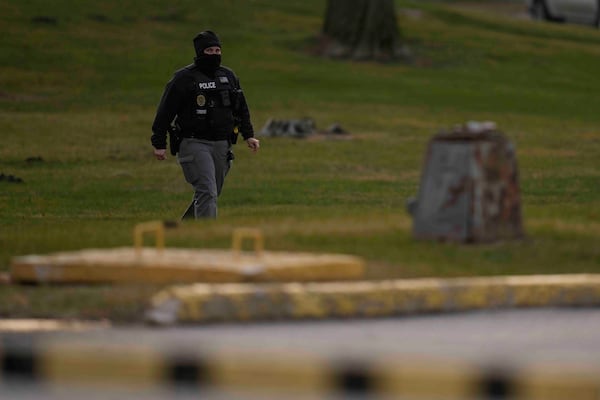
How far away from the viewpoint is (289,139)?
30391 mm

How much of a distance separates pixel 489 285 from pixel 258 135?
68.8 ft

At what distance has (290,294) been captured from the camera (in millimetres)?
9438

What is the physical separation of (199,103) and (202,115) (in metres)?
0.11

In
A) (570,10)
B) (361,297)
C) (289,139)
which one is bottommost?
(289,139)

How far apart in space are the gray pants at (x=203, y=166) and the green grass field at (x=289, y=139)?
81cm

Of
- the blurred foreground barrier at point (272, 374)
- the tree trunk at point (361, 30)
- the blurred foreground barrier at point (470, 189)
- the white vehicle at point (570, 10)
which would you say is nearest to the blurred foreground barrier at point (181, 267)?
the blurred foreground barrier at point (470, 189)

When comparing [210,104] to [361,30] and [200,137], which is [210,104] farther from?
[361,30]

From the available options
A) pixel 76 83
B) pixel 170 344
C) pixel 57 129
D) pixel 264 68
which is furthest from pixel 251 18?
pixel 170 344

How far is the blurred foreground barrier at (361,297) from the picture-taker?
365 inches

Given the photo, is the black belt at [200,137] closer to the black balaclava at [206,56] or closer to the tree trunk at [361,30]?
the black balaclava at [206,56]

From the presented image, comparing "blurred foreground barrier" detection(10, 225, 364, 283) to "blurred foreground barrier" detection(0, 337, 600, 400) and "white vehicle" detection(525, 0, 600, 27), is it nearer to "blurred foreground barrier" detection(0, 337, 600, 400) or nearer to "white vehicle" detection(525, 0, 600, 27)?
"blurred foreground barrier" detection(0, 337, 600, 400)

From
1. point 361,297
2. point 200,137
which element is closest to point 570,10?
point 200,137

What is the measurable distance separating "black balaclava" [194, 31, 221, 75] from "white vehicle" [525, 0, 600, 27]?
43698 mm

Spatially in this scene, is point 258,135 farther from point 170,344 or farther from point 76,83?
point 170,344
